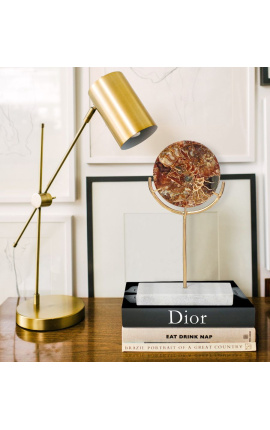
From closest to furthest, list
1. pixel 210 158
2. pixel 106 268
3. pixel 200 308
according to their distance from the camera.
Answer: pixel 200 308 < pixel 210 158 < pixel 106 268

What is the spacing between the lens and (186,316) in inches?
31.6

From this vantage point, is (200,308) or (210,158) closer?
(200,308)

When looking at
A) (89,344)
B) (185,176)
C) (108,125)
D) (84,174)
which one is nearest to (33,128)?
(84,174)

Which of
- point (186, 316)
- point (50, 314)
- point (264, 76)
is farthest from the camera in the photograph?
point (264, 76)

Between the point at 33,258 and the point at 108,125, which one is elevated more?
the point at 108,125

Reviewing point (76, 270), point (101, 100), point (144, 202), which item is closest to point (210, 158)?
point (144, 202)

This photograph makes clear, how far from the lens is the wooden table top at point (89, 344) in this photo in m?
0.78

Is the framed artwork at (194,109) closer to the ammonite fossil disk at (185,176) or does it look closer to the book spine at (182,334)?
the ammonite fossil disk at (185,176)

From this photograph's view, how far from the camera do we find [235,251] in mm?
1117

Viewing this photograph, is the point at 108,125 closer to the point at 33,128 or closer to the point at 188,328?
the point at 33,128

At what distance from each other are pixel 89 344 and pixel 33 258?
0.40 m

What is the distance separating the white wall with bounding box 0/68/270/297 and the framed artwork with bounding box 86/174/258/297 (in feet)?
0.07
